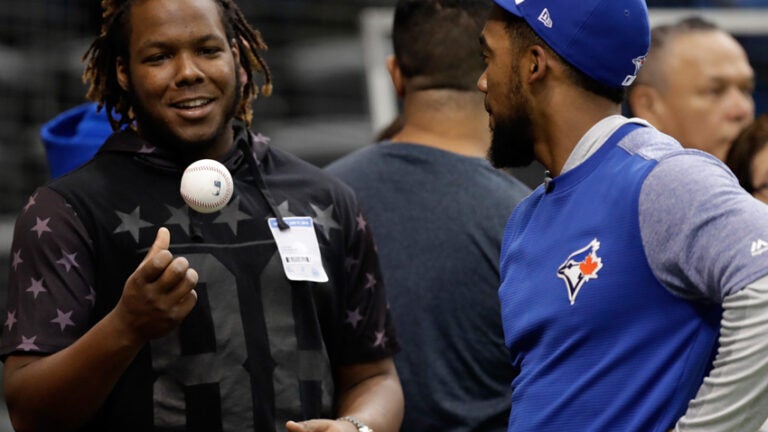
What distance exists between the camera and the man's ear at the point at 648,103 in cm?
575

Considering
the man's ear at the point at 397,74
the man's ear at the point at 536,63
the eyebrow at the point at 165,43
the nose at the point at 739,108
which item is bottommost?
the nose at the point at 739,108

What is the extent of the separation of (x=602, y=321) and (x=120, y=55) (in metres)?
1.56

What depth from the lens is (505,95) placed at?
314 cm

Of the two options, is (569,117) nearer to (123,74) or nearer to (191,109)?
(191,109)

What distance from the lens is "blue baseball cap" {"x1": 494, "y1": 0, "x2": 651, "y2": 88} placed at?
297cm

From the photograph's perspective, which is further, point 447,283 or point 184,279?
point 447,283

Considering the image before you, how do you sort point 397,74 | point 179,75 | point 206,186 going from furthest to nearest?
point 397,74 < point 179,75 < point 206,186

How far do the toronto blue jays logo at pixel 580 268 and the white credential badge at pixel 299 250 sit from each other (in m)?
0.82

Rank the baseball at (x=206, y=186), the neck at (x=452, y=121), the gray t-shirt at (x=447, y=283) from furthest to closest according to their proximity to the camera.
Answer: the neck at (x=452, y=121)
the gray t-shirt at (x=447, y=283)
the baseball at (x=206, y=186)

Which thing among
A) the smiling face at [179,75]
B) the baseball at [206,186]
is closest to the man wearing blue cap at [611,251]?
the baseball at [206,186]

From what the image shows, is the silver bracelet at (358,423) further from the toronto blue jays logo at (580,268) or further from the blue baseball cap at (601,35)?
the blue baseball cap at (601,35)

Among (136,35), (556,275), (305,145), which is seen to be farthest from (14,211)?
(556,275)

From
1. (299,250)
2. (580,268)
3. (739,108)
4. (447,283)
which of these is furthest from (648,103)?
(580,268)

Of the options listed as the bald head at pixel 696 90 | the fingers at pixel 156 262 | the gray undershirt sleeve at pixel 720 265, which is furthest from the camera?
the bald head at pixel 696 90
